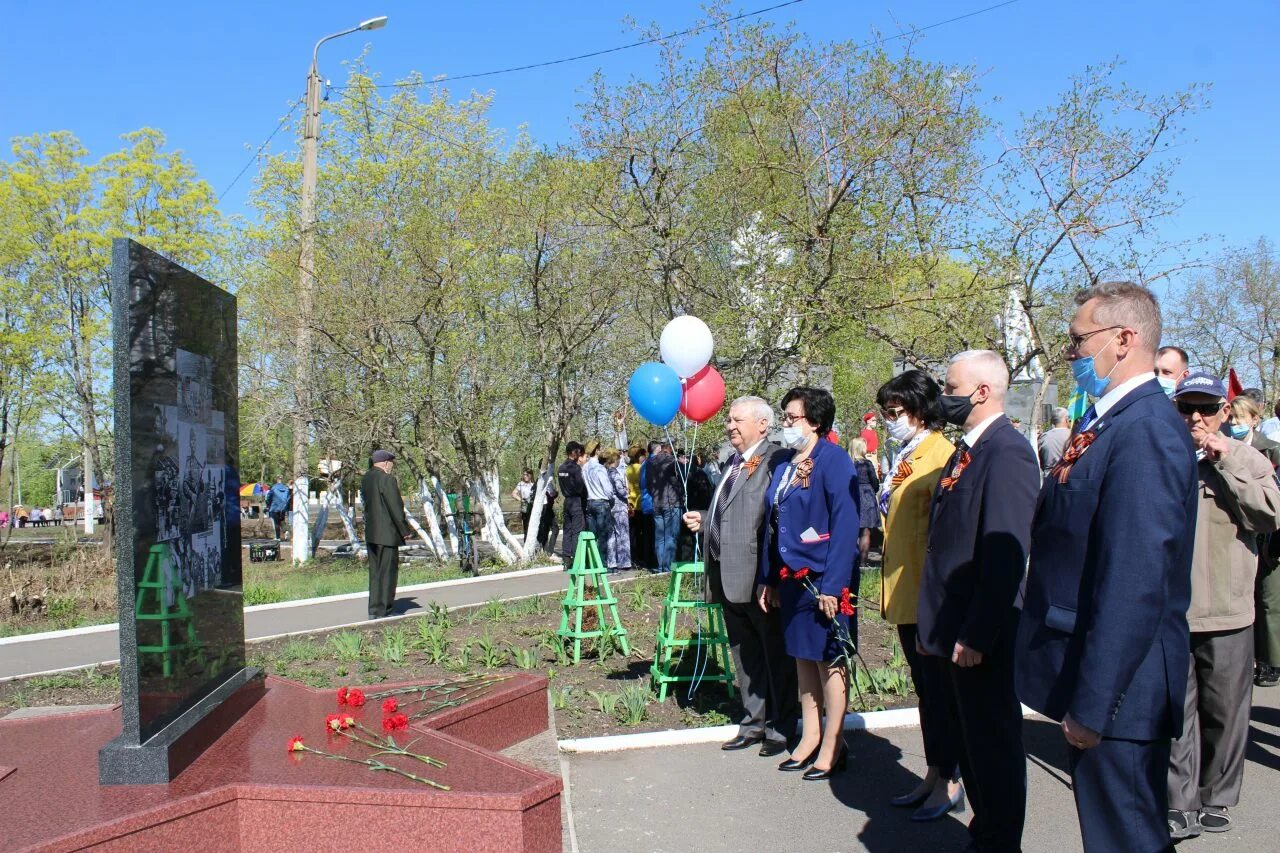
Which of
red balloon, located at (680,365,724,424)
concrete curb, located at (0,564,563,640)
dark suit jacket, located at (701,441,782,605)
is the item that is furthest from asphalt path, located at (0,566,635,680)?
dark suit jacket, located at (701,441,782,605)

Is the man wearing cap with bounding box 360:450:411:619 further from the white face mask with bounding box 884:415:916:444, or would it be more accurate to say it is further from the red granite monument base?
the white face mask with bounding box 884:415:916:444

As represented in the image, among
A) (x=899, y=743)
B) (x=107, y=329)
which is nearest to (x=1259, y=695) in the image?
(x=899, y=743)

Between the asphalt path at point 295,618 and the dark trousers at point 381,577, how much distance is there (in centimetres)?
20

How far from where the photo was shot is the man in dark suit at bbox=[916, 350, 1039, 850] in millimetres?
3850

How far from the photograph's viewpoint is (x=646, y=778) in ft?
18.4

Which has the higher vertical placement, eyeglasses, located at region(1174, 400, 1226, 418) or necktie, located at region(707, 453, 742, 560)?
eyeglasses, located at region(1174, 400, 1226, 418)

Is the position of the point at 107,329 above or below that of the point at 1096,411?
above

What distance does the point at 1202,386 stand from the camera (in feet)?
15.3

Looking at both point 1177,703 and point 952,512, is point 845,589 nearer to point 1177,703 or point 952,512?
point 952,512

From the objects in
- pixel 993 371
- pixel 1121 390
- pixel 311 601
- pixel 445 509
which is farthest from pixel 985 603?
pixel 445 509

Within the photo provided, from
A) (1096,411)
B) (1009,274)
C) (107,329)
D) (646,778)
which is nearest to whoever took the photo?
(1096,411)

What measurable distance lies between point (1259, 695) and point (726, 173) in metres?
9.87

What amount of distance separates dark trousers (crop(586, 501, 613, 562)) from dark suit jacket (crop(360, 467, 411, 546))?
4.44 meters

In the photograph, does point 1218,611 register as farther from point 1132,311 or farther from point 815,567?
point 1132,311
